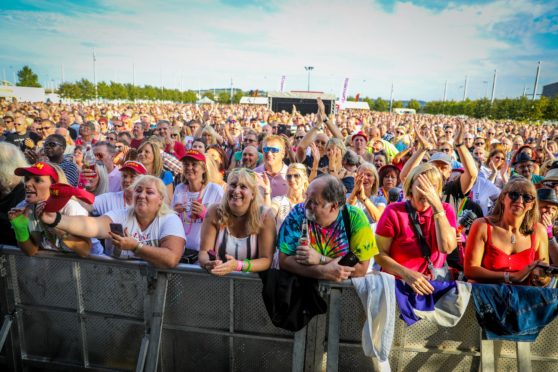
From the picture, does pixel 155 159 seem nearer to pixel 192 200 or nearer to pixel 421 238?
pixel 192 200

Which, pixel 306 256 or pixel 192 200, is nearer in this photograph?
pixel 306 256

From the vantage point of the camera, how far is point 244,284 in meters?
2.65

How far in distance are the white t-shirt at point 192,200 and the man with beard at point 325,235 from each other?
4.41 feet

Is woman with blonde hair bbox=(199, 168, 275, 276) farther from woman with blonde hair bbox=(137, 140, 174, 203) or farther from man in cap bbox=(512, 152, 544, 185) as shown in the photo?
man in cap bbox=(512, 152, 544, 185)

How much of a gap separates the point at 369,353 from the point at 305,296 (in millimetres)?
562

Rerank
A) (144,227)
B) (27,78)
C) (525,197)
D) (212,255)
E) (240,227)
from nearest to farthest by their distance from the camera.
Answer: (212,255) < (525,197) < (240,227) < (144,227) < (27,78)

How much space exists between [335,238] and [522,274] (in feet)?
4.51

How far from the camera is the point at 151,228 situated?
3.00 metres

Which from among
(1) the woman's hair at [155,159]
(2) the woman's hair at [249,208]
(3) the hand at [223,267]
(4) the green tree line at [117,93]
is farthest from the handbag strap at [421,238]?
(4) the green tree line at [117,93]

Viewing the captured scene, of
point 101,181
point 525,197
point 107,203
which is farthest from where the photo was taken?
point 101,181

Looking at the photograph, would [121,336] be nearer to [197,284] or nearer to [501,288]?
[197,284]

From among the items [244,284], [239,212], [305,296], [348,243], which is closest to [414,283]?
[348,243]

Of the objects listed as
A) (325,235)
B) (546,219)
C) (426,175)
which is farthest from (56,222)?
(546,219)

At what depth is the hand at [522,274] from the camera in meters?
2.62
